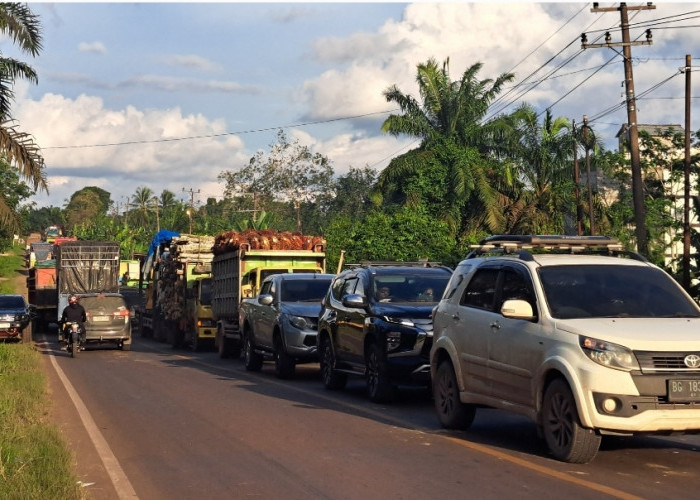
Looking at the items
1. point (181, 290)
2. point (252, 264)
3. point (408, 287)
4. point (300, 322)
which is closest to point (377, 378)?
point (408, 287)

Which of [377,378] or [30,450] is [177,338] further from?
[30,450]

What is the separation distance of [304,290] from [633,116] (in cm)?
1234

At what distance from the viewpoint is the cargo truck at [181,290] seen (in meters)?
29.7

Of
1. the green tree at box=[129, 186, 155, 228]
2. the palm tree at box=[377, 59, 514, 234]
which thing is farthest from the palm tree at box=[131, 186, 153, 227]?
the palm tree at box=[377, 59, 514, 234]

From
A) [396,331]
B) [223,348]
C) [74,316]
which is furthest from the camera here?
[74,316]

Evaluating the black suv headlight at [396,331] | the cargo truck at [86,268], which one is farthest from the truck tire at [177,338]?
the black suv headlight at [396,331]

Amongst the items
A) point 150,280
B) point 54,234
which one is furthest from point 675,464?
point 54,234

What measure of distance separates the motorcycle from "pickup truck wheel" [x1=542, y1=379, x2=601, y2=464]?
2043 cm

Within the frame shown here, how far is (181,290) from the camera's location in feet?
106

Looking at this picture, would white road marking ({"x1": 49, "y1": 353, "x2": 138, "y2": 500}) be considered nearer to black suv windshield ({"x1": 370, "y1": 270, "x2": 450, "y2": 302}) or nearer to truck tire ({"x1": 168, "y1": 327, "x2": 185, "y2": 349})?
black suv windshield ({"x1": 370, "y1": 270, "x2": 450, "y2": 302})

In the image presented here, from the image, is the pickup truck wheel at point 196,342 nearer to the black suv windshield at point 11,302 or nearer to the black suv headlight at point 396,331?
the black suv windshield at point 11,302

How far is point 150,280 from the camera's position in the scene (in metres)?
39.8

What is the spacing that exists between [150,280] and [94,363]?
47.2 feet

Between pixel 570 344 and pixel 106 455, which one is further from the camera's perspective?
pixel 106 455
